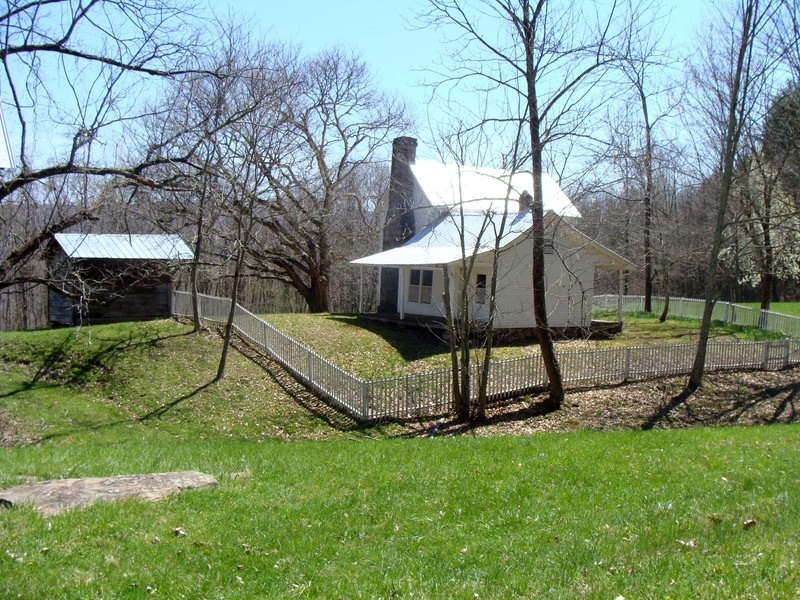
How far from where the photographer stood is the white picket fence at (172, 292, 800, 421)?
17.1 m

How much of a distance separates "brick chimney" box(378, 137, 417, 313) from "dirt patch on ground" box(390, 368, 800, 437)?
43.0ft

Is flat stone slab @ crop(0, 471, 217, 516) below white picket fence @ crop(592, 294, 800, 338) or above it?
below

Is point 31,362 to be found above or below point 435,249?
below

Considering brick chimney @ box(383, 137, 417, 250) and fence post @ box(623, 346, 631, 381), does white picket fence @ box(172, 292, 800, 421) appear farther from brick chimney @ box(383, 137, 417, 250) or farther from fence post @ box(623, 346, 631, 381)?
brick chimney @ box(383, 137, 417, 250)

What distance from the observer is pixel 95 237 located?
85.4 feet

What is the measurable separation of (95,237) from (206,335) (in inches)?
269

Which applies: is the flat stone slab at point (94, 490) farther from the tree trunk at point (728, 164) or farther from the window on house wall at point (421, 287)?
the window on house wall at point (421, 287)

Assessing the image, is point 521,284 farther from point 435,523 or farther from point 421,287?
point 435,523

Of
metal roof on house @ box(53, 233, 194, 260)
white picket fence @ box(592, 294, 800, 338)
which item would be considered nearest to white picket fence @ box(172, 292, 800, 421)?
metal roof on house @ box(53, 233, 194, 260)

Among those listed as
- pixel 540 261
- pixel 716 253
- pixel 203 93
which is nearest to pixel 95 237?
pixel 203 93

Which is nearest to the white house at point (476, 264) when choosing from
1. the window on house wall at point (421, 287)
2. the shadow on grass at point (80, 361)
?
the window on house wall at point (421, 287)

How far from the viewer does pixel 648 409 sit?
712 inches

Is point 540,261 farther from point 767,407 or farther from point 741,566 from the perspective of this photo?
point 741,566

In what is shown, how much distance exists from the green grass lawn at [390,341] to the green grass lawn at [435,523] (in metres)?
8.43
